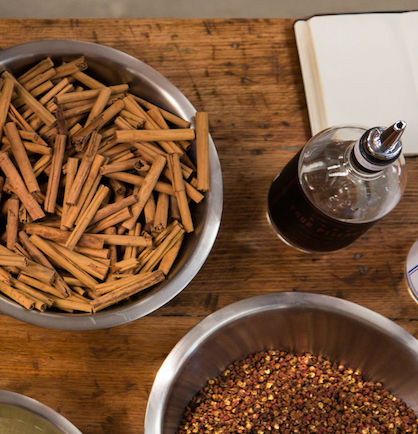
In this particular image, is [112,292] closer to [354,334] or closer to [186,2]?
[354,334]

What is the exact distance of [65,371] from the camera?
2.53 ft

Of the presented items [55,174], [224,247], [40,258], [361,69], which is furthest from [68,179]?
[361,69]

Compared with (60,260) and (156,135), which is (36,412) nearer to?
(60,260)

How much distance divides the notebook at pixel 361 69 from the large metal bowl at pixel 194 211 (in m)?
0.27

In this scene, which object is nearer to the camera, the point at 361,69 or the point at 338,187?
the point at 338,187

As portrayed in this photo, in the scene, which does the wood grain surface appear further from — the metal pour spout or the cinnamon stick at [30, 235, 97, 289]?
the metal pour spout

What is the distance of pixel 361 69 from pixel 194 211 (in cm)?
43

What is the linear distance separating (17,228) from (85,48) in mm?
301

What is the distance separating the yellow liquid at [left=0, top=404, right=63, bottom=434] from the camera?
66 cm

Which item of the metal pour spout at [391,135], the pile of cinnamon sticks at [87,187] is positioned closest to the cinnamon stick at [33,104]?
the pile of cinnamon sticks at [87,187]

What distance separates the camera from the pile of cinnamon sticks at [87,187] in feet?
2.31

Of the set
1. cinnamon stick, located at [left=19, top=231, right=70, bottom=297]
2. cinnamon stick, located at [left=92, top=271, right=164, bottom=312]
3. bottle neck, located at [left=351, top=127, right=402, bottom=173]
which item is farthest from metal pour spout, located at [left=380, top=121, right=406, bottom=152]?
cinnamon stick, located at [left=19, top=231, right=70, bottom=297]

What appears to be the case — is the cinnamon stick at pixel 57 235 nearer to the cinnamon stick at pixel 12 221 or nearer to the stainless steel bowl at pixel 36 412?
the cinnamon stick at pixel 12 221

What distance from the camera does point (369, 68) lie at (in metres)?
0.92
